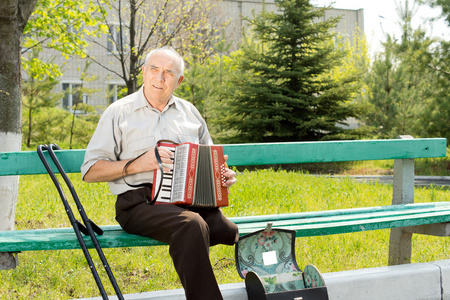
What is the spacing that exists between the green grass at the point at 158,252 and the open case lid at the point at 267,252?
575mm

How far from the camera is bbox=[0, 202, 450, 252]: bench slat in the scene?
269 centimetres

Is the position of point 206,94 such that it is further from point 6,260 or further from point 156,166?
point 6,260

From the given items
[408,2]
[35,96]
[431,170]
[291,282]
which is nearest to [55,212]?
[291,282]

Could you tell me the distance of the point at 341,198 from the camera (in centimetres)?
632

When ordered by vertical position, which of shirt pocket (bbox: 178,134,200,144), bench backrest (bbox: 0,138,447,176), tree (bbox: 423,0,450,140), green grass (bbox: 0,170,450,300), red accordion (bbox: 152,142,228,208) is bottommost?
green grass (bbox: 0,170,450,300)

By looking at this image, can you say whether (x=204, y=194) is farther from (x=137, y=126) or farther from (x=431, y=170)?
(x=431, y=170)

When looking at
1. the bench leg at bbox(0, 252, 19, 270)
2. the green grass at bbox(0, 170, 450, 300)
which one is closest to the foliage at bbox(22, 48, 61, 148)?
the green grass at bbox(0, 170, 450, 300)

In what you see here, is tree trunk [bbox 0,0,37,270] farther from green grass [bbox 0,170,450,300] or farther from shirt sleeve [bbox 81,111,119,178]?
shirt sleeve [bbox 81,111,119,178]

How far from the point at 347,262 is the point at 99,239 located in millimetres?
2193

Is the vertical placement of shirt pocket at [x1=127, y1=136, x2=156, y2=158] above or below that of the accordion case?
above

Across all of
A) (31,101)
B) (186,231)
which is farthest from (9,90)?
(31,101)

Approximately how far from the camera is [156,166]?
9.37 ft

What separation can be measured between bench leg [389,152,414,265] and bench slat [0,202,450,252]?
0.14m

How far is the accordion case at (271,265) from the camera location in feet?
9.52
